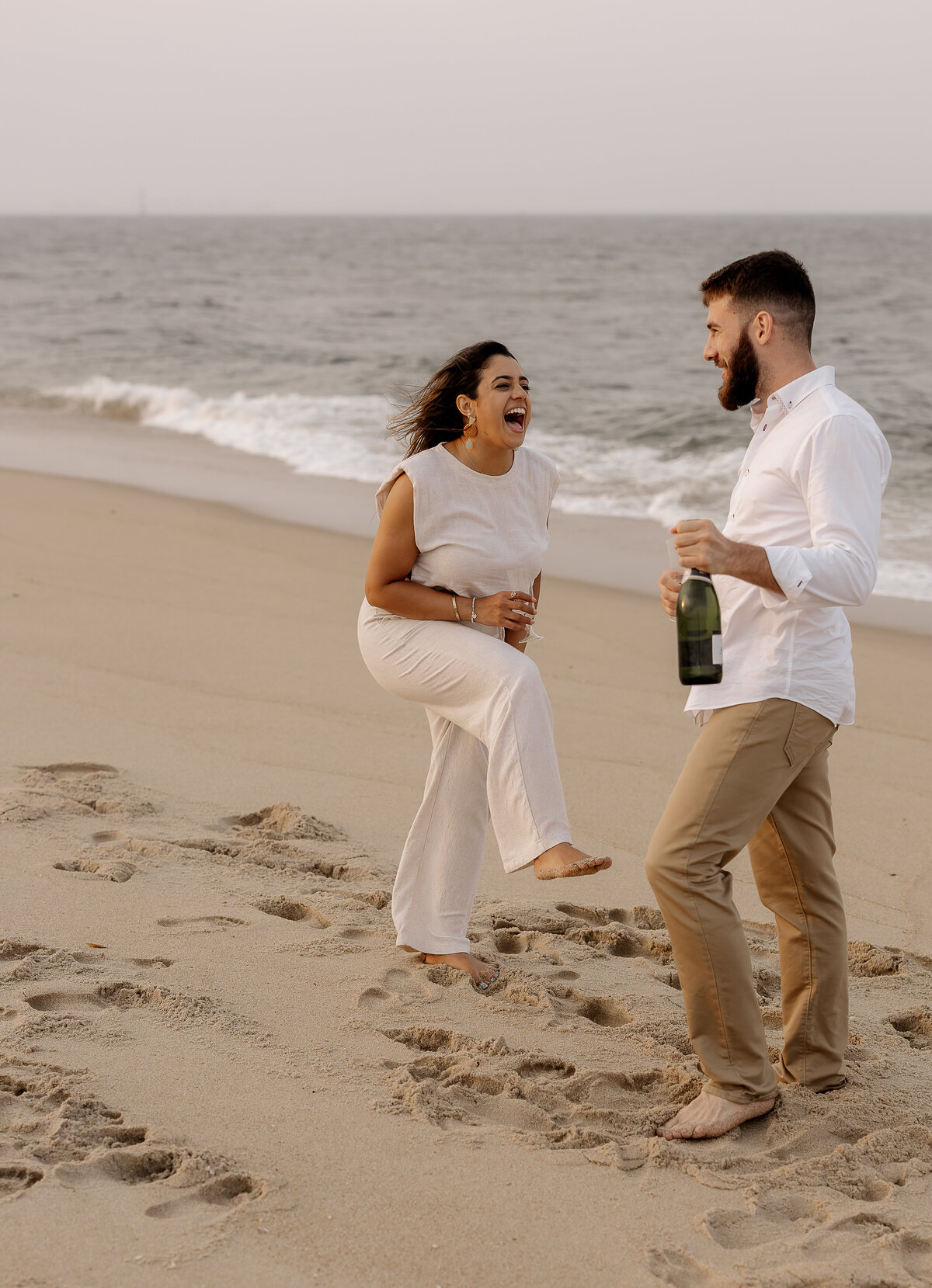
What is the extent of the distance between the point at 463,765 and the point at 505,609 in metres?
0.64

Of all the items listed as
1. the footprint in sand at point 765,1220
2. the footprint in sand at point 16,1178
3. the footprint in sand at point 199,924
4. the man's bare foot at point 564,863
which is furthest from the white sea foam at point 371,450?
the footprint in sand at point 16,1178

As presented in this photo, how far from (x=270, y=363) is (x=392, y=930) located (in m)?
19.9

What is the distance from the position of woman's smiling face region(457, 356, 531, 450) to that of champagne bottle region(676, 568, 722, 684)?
3.13ft

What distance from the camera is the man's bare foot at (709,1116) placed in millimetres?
2996

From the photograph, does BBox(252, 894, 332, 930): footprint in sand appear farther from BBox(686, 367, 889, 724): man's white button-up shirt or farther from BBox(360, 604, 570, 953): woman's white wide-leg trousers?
BBox(686, 367, 889, 724): man's white button-up shirt

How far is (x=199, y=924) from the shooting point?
395cm

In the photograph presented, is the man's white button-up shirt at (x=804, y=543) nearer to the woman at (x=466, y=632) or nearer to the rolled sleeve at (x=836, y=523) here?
the rolled sleeve at (x=836, y=523)

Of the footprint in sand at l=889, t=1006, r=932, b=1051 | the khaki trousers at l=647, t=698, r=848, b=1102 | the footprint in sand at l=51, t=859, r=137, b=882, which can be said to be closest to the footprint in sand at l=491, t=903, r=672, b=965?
the footprint in sand at l=889, t=1006, r=932, b=1051

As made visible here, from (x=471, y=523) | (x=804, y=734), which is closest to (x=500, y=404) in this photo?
(x=471, y=523)

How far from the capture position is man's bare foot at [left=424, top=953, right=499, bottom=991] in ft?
12.5

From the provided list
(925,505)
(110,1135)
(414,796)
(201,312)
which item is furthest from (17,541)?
(201,312)

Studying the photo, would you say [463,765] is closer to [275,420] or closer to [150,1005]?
[150,1005]

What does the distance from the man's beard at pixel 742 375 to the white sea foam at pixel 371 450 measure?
252 inches

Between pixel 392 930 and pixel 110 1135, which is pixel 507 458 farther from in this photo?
pixel 110 1135
